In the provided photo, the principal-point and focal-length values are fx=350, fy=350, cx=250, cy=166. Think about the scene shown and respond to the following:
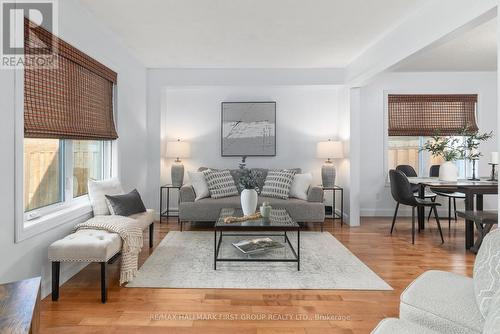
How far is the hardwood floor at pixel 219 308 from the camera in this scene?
7.48 ft

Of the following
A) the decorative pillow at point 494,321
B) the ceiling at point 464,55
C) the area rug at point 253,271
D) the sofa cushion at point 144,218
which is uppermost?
the ceiling at point 464,55

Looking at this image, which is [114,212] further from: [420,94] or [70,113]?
[420,94]

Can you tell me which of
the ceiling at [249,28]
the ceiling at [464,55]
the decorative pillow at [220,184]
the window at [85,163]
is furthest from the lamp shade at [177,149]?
the ceiling at [464,55]

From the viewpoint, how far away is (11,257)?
2373 millimetres

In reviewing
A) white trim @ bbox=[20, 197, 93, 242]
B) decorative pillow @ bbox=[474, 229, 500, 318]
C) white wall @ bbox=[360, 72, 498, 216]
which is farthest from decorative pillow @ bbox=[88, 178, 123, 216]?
white wall @ bbox=[360, 72, 498, 216]

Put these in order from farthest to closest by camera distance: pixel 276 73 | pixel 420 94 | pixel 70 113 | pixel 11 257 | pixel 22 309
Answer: pixel 420 94, pixel 276 73, pixel 70 113, pixel 11 257, pixel 22 309

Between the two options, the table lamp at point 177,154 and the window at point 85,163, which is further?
the table lamp at point 177,154

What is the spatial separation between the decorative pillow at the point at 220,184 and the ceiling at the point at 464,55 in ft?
9.30

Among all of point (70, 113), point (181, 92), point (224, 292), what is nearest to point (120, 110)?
point (70, 113)

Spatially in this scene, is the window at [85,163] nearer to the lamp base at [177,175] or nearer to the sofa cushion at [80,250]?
the sofa cushion at [80,250]

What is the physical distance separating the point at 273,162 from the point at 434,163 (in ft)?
9.25

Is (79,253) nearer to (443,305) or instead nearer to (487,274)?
(443,305)

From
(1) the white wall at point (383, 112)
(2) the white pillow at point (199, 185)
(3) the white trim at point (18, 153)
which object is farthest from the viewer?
(1) the white wall at point (383, 112)

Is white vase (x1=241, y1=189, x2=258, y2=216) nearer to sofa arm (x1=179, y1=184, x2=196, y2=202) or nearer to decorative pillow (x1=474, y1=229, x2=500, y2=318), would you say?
sofa arm (x1=179, y1=184, x2=196, y2=202)
